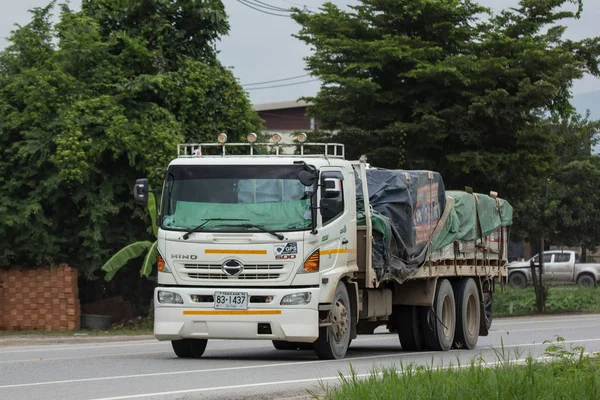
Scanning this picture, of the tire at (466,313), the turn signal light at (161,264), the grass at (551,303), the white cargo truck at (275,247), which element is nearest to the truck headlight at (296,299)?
the white cargo truck at (275,247)

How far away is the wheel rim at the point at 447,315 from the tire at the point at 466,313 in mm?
248

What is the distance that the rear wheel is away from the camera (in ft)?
60.8

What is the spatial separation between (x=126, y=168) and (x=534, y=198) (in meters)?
23.8

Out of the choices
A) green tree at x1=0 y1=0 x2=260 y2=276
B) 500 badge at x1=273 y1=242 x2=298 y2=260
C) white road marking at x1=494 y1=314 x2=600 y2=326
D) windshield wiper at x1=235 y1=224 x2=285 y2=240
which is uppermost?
green tree at x1=0 y1=0 x2=260 y2=276

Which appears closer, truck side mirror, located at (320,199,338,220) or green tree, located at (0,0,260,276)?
truck side mirror, located at (320,199,338,220)

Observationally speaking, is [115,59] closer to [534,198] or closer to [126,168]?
[126,168]

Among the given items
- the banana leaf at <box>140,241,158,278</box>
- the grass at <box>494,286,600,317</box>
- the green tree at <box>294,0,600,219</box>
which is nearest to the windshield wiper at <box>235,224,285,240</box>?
the banana leaf at <box>140,241,158,278</box>

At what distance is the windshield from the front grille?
0.47 m

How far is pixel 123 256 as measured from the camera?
24953 millimetres

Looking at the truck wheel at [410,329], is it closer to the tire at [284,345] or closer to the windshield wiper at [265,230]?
the tire at [284,345]

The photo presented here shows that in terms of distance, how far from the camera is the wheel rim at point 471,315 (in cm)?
A: 1995

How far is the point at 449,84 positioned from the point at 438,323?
43.8ft

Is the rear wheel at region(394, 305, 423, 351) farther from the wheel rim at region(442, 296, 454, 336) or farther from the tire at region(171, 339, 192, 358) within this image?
the tire at region(171, 339, 192, 358)

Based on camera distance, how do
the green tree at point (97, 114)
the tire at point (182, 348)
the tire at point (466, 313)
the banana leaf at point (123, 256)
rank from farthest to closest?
the green tree at point (97, 114) → the banana leaf at point (123, 256) → the tire at point (466, 313) → the tire at point (182, 348)
